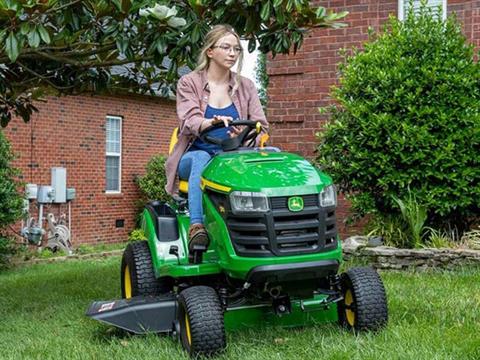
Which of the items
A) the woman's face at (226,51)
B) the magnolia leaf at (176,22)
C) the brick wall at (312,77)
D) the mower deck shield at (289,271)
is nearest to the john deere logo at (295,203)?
the mower deck shield at (289,271)

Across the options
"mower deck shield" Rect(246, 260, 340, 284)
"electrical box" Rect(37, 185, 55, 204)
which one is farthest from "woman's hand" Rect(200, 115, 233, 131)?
"electrical box" Rect(37, 185, 55, 204)

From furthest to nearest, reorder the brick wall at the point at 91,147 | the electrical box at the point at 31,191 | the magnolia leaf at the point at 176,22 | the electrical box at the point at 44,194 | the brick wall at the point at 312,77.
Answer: the brick wall at the point at 91,147 → the electrical box at the point at 44,194 → the electrical box at the point at 31,191 → the brick wall at the point at 312,77 → the magnolia leaf at the point at 176,22

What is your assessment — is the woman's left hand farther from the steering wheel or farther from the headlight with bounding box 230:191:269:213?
the headlight with bounding box 230:191:269:213

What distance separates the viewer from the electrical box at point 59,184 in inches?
543

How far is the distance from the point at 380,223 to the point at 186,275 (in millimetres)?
4165

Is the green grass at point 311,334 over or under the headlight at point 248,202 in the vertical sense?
under

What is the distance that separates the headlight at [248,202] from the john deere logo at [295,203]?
0.43 ft

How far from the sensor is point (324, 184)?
4.09 meters

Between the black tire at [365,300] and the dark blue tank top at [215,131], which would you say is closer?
the black tire at [365,300]

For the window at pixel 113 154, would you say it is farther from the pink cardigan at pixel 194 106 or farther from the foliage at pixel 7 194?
the pink cardigan at pixel 194 106

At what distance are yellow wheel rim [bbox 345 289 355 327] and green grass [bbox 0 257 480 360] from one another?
3.5 inches

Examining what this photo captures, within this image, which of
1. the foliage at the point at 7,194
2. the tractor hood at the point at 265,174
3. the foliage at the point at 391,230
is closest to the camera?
the tractor hood at the point at 265,174

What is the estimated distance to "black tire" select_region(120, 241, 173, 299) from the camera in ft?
16.0

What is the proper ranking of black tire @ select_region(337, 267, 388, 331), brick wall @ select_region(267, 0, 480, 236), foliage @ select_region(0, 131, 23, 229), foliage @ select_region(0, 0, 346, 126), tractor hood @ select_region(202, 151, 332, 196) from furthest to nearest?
1. foliage @ select_region(0, 131, 23, 229)
2. brick wall @ select_region(267, 0, 480, 236)
3. foliage @ select_region(0, 0, 346, 126)
4. black tire @ select_region(337, 267, 388, 331)
5. tractor hood @ select_region(202, 151, 332, 196)
